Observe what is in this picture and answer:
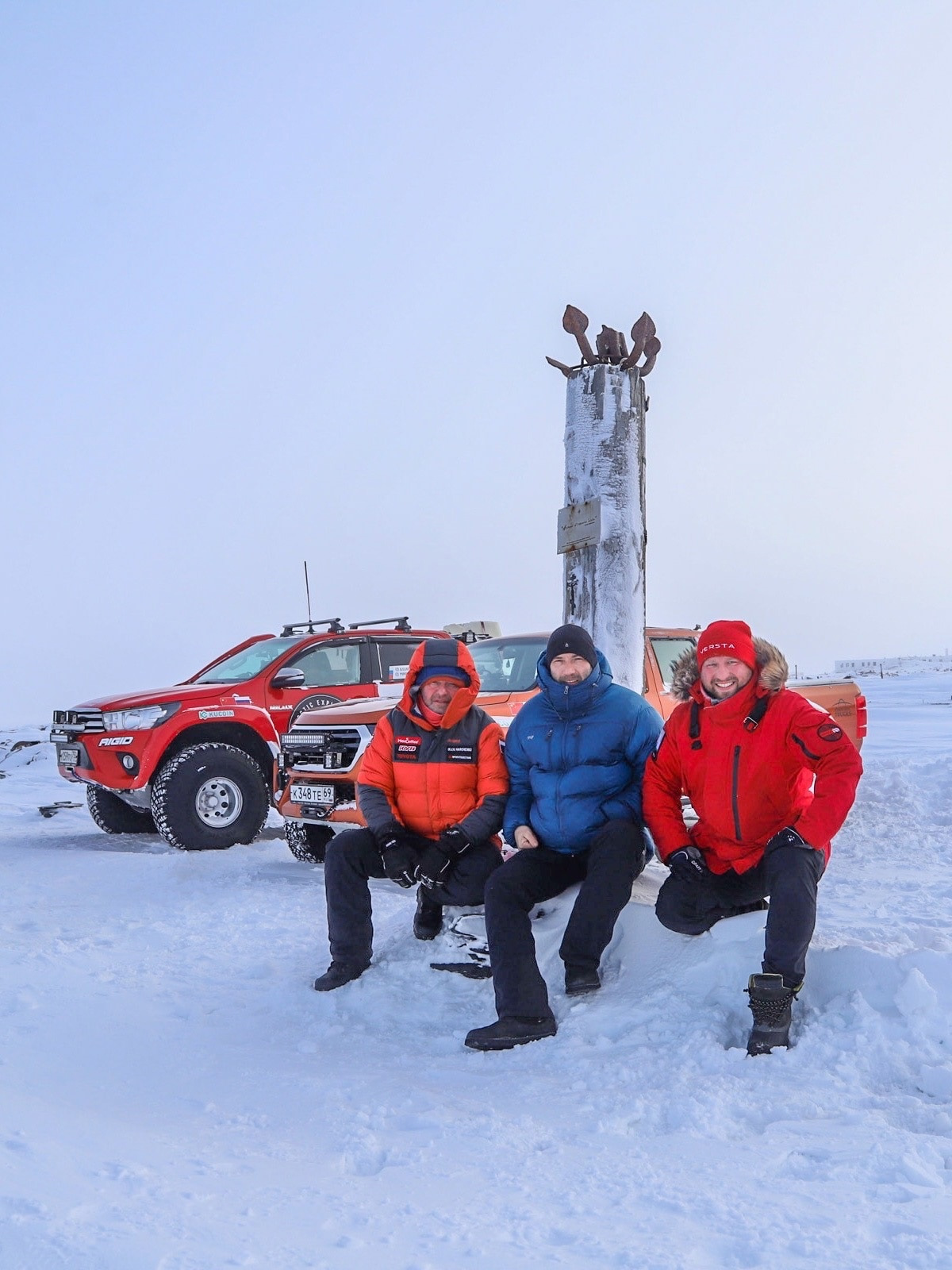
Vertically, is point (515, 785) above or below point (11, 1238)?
above

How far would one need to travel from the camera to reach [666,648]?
→ 7988 mm

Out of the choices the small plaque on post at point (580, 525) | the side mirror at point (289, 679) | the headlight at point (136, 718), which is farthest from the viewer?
the side mirror at point (289, 679)

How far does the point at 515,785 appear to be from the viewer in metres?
4.19

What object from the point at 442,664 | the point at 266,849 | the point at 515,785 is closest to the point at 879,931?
the point at 515,785

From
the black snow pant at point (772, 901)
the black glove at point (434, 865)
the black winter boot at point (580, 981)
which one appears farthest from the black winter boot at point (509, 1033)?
the black glove at point (434, 865)

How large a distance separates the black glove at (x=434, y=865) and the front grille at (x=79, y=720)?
5.00 metres

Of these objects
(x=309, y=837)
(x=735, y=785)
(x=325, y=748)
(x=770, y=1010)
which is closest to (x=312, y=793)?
(x=325, y=748)

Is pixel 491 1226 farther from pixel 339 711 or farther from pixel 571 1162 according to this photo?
pixel 339 711

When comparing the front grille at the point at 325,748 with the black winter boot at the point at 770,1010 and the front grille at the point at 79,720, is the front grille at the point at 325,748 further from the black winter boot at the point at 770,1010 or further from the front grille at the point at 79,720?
the black winter boot at the point at 770,1010

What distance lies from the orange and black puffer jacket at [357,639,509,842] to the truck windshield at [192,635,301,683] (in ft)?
15.4

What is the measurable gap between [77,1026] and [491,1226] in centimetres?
202

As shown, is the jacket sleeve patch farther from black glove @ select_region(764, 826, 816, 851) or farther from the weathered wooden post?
the weathered wooden post

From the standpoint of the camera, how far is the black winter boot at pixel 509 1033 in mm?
3438

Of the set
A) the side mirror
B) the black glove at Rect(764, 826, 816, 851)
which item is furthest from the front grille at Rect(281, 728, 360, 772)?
the black glove at Rect(764, 826, 816, 851)
